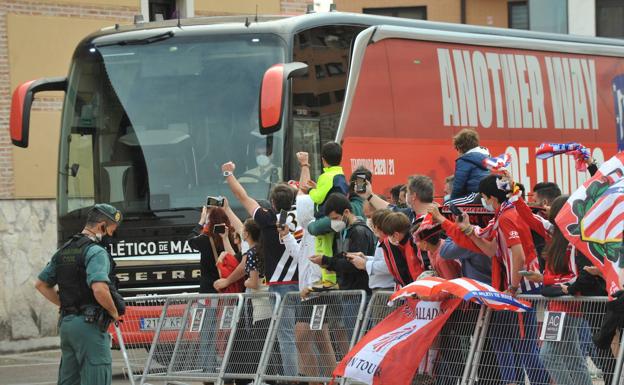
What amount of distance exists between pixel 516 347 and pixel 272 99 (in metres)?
5.68

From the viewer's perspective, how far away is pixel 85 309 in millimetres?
10008

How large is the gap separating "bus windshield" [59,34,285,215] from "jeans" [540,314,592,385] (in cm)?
620

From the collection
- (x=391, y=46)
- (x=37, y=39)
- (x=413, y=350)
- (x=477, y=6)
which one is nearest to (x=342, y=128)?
(x=391, y=46)

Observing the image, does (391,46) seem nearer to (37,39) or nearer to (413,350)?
(413,350)

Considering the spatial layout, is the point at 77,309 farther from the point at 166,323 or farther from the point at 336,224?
the point at 336,224

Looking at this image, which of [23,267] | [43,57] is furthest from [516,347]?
[43,57]

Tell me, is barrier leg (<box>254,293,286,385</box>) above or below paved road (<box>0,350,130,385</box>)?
above

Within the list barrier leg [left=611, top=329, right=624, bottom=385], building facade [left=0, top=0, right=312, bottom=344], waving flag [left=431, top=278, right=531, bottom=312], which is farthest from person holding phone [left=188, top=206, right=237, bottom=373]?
building facade [left=0, top=0, right=312, bottom=344]

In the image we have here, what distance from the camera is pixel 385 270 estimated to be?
1028 cm

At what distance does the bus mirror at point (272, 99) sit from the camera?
1372 centimetres

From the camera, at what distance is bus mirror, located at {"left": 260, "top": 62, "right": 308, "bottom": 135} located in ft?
45.0

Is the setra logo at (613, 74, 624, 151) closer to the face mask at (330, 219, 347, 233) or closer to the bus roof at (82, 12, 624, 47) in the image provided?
the bus roof at (82, 12, 624, 47)

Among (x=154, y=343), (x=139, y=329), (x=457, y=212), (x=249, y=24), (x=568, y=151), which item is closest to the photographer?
(x=457, y=212)

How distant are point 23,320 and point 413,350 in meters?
11.8
